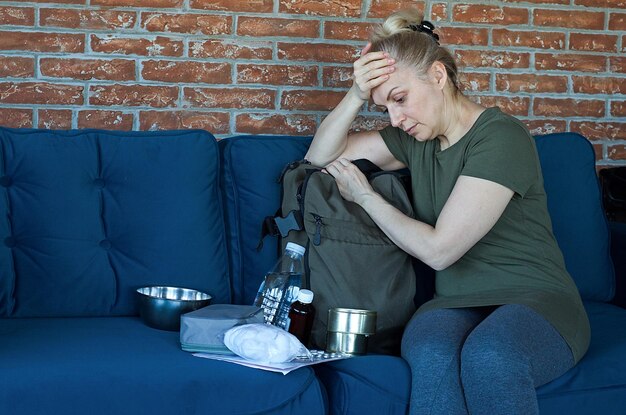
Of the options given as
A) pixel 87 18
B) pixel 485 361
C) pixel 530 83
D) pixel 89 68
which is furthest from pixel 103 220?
pixel 530 83

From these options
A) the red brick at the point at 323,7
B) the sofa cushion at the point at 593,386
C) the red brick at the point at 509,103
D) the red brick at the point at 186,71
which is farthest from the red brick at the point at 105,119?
the sofa cushion at the point at 593,386

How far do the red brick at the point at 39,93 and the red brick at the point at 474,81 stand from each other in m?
1.21

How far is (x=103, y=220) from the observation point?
2.19 metres

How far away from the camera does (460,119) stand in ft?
6.85

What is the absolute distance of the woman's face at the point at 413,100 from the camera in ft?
6.72

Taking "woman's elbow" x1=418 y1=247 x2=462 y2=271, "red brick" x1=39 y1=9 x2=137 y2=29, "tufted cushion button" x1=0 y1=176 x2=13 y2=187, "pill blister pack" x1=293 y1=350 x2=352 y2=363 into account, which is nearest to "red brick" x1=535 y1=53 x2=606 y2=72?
"woman's elbow" x1=418 y1=247 x2=462 y2=271

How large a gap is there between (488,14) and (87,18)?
127cm

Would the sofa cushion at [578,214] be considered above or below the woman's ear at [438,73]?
below

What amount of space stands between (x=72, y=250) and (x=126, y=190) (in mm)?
206

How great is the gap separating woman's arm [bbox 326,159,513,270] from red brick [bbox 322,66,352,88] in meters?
0.79

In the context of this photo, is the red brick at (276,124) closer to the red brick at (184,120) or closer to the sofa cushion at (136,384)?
the red brick at (184,120)

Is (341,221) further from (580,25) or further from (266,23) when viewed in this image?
(580,25)

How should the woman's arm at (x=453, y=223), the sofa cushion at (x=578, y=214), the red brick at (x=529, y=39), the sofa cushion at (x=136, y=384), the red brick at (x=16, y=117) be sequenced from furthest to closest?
the red brick at (x=529, y=39)
the red brick at (x=16, y=117)
the sofa cushion at (x=578, y=214)
the woman's arm at (x=453, y=223)
the sofa cushion at (x=136, y=384)

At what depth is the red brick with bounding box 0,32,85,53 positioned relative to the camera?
2508mm
